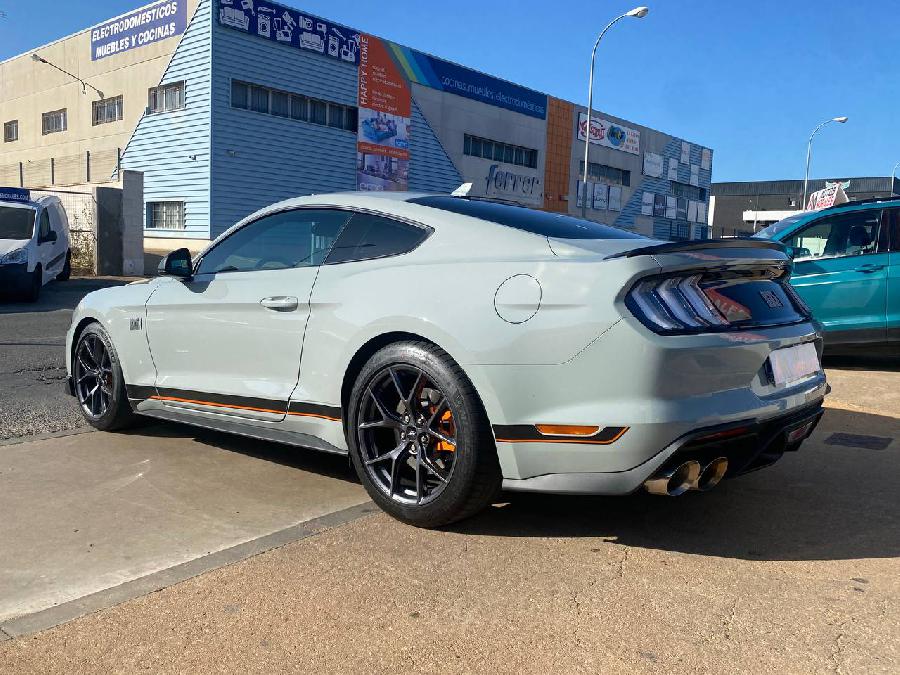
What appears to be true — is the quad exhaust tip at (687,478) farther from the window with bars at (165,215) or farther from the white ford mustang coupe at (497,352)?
the window with bars at (165,215)

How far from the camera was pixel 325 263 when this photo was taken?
3605 millimetres

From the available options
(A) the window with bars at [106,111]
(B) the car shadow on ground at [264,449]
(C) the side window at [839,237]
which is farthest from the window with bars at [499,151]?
(B) the car shadow on ground at [264,449]

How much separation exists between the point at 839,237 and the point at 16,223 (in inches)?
492

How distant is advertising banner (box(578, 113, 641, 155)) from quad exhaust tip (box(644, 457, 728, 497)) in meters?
41.3

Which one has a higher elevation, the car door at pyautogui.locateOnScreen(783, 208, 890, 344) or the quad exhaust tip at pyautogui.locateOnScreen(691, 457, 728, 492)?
the car door at pyautogui.locateOnScreen(783, 208, 890, 344)

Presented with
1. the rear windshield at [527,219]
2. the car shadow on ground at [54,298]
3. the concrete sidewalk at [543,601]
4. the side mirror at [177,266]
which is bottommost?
the car shadow on ground at [54,298]

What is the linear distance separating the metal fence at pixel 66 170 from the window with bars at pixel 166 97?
2764 mm

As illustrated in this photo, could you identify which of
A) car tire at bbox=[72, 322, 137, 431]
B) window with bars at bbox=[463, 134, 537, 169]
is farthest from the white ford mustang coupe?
window with bars at bbox=[463, 134, 537, 169]

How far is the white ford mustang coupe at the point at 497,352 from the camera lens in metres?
2.74

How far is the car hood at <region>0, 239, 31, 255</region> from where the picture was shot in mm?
12469

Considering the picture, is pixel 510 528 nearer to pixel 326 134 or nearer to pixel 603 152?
pixel 326 134

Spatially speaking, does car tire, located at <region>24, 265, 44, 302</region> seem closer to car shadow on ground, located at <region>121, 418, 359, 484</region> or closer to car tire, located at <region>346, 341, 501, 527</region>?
car shadow on ground, located at <region>121, 418, 359, 484</region>

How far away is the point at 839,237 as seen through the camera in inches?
311

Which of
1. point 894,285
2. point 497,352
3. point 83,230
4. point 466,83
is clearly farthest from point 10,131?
point 497,352
